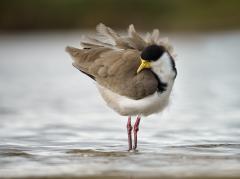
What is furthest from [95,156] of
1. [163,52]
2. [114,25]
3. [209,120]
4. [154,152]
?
[114,25]

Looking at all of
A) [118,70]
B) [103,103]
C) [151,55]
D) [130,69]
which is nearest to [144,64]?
[151,55]

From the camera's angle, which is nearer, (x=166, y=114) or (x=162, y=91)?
(x=162, y=91)

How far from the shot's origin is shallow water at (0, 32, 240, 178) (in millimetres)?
8453

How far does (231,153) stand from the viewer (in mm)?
9148

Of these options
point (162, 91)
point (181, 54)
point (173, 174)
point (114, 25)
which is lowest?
point (173, 174)

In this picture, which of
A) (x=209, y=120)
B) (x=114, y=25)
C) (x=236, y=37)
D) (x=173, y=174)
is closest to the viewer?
(x=173, y=174)

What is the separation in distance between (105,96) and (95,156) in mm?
1145

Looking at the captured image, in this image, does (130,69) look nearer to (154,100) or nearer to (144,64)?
(144,64)

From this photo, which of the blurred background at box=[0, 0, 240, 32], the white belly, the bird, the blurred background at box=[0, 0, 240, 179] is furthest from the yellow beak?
the blurred background at box=[0, 0, 240, 32]

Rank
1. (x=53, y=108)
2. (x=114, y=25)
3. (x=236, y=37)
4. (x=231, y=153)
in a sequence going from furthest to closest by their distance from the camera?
1. (x=114, y=25)
2. (x=236, y=37)
3. (x=53, y=108)
4. (x=231, y=153)

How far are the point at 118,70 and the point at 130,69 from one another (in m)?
0.19

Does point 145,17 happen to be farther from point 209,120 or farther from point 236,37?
point 209,120

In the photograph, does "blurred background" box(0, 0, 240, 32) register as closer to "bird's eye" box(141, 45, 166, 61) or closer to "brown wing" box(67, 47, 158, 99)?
"brown wing" box(67, 47, 158, 99)

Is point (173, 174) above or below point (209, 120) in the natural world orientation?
below
